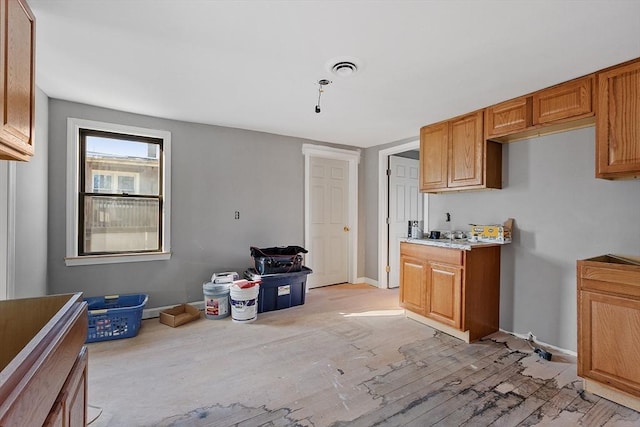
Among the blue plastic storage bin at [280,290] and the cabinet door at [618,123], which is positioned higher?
the cabinet door at [618,123]

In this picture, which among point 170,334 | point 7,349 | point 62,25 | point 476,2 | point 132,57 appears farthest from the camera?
point 170,334

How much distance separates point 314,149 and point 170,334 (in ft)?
9.96

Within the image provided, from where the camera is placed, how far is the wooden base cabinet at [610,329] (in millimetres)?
1874

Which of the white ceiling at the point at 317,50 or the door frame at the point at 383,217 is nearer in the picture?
the white ceiling at the point at 317,50

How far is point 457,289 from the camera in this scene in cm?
289

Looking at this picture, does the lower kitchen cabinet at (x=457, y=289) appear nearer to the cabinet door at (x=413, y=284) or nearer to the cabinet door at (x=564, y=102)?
the cabinet door at (x=413, y=284)

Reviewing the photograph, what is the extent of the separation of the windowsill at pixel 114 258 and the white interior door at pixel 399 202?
324 centimetres

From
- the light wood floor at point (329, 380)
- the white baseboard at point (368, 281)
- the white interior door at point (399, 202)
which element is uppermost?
the white interior door at point (399, 202)

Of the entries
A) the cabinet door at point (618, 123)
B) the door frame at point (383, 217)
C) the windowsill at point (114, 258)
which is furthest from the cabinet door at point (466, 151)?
the windowsill at point (114, 258)

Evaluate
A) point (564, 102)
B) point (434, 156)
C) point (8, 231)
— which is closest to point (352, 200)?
point (434, 156)

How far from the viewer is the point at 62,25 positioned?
1.79m

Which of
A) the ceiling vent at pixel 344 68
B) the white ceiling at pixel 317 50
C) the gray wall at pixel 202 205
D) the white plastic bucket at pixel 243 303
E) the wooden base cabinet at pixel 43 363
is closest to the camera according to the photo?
the wooden base cabinet at pixel 43 363

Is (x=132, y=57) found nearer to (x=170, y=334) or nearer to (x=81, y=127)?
(x=81, y=127)

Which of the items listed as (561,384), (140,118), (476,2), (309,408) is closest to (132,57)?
(140,118)
